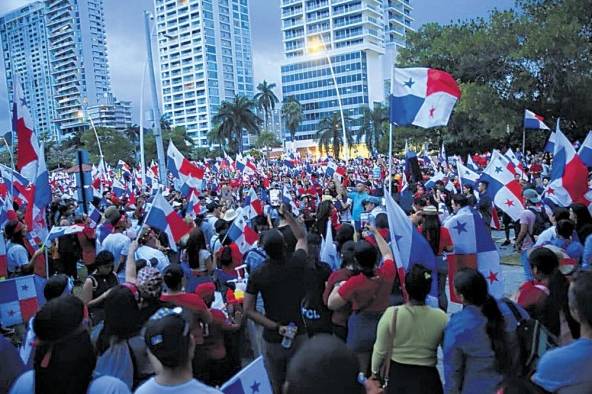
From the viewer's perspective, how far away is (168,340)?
2311mm

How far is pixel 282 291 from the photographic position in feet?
13.1

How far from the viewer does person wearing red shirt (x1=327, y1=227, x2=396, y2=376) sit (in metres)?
4.00

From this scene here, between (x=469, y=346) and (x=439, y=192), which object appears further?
(x=439, y=192)

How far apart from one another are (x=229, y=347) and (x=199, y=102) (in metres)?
153

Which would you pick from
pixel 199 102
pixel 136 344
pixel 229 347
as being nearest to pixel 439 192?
pixel 229 347

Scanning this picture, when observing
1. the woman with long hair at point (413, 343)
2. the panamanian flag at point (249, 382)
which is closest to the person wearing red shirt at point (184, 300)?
the panamanian flag at point (249, 382)

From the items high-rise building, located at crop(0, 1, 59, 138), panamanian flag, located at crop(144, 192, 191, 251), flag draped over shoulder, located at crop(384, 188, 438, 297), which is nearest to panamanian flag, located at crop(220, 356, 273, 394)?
flag draped over shoulder, located at crop(384, 188, 438, 297)

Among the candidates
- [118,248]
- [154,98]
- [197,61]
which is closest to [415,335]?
[118,248]

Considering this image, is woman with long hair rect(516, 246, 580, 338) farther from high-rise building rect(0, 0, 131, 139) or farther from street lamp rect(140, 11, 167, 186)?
high-rise building rect(0, 0, 131, 139)

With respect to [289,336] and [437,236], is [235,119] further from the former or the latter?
[289,336]

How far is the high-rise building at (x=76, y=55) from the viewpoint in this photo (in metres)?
128

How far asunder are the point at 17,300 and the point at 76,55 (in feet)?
465

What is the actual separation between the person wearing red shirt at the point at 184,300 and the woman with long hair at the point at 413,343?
4.06 feet

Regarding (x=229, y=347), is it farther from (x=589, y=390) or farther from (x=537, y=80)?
(x=537, y=80)
